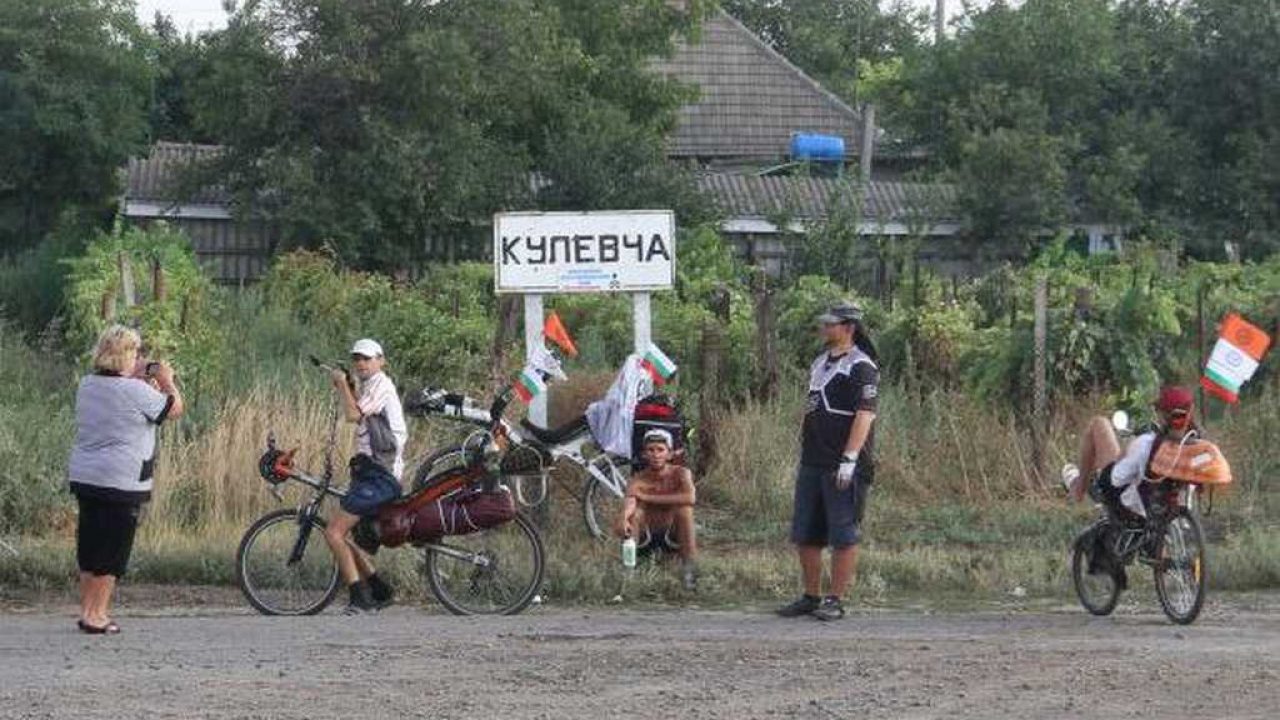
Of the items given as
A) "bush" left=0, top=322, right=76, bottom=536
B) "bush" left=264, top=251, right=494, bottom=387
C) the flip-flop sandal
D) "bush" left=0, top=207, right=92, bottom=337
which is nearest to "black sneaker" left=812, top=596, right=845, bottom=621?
the flip-flop sandal

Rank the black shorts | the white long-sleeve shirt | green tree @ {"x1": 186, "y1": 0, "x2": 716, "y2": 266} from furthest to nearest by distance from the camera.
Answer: green tree @ {"x1": 186, "y1": 0, "x2": 716, "y2": 266} < the white long-sleeve shirt < the black shorts

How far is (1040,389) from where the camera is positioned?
658 inches

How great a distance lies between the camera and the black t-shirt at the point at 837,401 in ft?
39.7

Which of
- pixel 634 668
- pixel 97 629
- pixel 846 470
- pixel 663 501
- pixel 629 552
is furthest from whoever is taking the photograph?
pixel 663 501

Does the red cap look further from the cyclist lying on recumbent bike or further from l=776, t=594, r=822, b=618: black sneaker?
l=776, t=594, r=822, b=618: black sneaker

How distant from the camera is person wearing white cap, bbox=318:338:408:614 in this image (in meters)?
12.2

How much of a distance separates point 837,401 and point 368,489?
2805 mm

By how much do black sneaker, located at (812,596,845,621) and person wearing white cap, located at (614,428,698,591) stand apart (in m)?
1.29

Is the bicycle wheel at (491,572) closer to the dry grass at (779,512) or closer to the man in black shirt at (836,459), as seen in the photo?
the dry grass at (779,512)

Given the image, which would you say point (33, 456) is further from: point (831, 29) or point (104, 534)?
point (831, 29)

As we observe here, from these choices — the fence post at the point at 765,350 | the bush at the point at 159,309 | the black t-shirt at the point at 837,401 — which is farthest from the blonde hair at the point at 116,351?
the fence post at the point at 765,350

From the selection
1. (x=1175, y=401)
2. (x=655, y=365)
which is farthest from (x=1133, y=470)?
(x=655, y=365)

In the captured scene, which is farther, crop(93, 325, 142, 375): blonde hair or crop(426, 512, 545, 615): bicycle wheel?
crop(426, 512, 545, 615): bicycle wheel

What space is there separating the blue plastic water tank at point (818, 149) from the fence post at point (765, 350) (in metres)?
21.6
